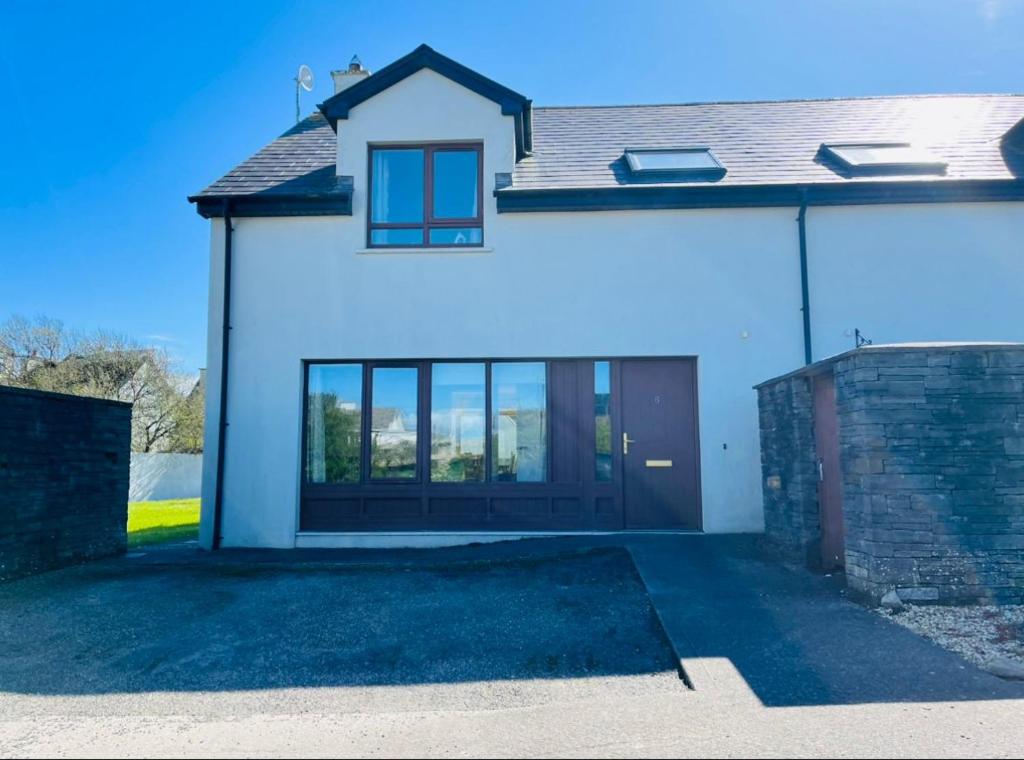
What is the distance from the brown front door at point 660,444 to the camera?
29.7 feet

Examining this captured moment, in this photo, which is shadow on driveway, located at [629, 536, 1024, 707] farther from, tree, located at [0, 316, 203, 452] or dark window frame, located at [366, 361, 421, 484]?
tree, located at [0, 316, 203, 452]

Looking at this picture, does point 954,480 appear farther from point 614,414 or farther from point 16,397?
point 16,397

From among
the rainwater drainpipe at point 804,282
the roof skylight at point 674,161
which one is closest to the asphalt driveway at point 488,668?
the rainwater drainpipe at point 804,282

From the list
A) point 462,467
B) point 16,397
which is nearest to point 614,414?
point 462,467

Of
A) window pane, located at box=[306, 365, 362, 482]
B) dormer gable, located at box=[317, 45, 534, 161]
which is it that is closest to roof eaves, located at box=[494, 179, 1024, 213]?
dormer gable, located at box=[317, 45, 534, 161]

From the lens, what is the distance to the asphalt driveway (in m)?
3.58

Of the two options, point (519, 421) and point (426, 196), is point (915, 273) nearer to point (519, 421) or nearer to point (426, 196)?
point (519, 421)

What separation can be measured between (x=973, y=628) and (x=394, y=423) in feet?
22.2

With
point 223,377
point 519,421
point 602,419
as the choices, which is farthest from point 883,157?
point 223,377

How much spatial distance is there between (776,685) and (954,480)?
8.94 feet

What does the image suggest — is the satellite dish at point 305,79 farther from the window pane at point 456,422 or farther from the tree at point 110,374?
the tree at point 110,374

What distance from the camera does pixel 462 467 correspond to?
30.3ft

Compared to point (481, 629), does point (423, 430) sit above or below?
above

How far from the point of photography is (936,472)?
5590 mm
